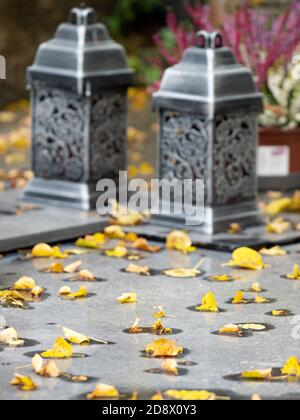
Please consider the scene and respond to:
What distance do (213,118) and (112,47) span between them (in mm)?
935

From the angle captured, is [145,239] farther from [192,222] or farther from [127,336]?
[127,336]

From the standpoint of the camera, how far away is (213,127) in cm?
588

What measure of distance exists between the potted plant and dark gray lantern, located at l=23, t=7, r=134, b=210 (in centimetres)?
77

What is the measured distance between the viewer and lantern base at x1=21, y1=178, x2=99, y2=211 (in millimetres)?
6414

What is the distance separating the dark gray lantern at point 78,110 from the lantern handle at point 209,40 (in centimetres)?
65

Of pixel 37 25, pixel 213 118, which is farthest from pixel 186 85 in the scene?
pixel 37 25

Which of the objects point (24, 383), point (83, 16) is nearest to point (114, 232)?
point (83, 16)

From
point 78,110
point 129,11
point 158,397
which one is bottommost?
point 158,397

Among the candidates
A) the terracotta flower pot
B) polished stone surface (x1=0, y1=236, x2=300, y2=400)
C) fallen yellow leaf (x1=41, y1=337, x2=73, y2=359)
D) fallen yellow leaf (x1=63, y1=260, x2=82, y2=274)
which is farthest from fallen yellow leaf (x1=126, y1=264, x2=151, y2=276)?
the terracotta flower pot

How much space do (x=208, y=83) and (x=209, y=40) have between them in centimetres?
22

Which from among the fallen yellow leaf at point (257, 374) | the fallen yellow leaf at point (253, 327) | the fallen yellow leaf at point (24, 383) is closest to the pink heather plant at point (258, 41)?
the fallen yellow leaf at point (253, 327)

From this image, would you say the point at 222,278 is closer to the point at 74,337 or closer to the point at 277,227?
the point at 277,227

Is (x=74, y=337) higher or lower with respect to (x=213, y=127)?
lower

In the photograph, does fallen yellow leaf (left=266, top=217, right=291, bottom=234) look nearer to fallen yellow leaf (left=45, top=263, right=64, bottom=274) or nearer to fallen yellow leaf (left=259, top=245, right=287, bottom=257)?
fallen yellow leaf (left=259, top=245, right=287, bottom=257)
